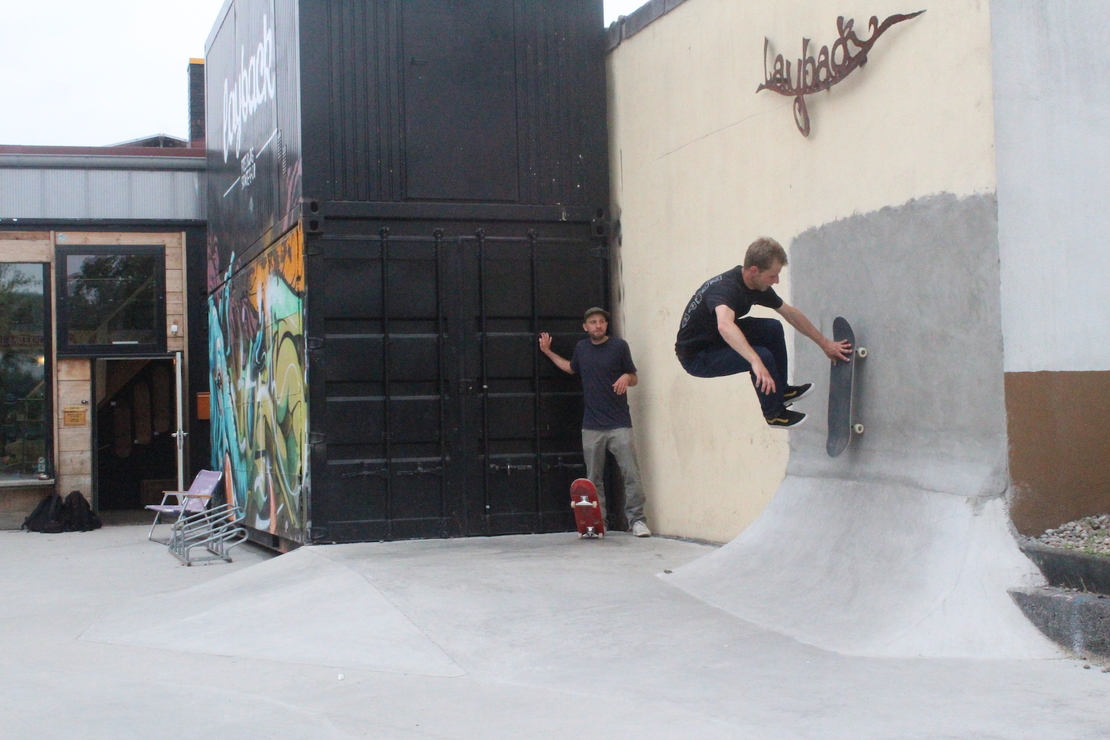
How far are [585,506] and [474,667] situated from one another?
11.3 ft

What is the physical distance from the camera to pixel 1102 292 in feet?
17.9

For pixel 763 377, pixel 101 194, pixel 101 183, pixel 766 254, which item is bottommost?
pixel 763 377

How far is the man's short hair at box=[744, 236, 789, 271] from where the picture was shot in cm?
→ 617

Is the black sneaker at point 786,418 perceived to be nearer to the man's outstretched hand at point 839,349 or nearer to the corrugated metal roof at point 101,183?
the man's outstretched hand at point 839,349

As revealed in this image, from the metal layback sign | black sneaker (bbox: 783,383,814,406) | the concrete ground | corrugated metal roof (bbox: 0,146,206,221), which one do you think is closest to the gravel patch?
the concrete ground

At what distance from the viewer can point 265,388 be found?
1023cm

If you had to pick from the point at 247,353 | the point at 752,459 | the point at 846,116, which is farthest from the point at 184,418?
the point at 846,116

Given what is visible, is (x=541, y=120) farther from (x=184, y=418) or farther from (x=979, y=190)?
(x=184, y=418)

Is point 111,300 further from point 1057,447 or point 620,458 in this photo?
point 1057,447

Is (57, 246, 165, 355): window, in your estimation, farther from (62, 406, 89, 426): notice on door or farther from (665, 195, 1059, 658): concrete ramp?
(665, 195, 1059, 658): concrete ramp

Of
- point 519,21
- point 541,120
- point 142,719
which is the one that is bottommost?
point 142,719

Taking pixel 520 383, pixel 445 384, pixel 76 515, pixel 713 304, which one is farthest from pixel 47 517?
pixel 713 304

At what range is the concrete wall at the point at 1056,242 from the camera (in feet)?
17.6

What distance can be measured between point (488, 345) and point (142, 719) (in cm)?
494
